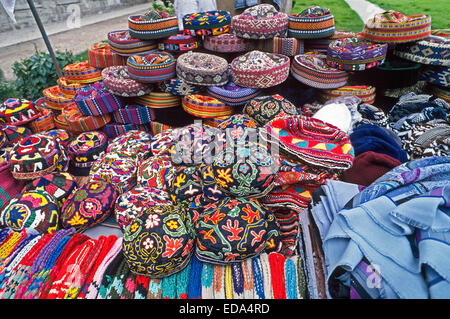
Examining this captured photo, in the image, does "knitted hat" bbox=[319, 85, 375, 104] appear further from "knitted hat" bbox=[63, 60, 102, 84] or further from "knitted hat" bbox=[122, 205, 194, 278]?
"knitted hat" bbox=[63, 60, 102, 84]

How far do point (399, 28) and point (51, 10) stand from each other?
8135 millimetres

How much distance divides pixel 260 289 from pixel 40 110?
2.84m

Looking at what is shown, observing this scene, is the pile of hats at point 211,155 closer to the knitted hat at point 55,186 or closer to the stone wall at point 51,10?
the knitted hat at point 55,186

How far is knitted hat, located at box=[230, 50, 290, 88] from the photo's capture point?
198 centimetres

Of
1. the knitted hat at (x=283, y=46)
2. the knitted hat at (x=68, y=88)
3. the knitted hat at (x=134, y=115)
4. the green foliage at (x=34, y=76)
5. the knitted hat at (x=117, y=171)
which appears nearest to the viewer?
the knitted hat at (x=117, y=171)

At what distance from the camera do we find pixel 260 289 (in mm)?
953

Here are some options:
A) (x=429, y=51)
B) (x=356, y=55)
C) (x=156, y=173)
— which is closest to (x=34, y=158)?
(x=156, y=173)

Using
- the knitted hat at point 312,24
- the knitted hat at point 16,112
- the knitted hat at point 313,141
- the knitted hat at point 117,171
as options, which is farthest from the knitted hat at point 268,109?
the knitted hat at point 16,112

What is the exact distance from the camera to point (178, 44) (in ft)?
7.64

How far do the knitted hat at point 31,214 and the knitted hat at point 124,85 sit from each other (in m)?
1.02

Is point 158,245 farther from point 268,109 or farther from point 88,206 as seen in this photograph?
point 268,109

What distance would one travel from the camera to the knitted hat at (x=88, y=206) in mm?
1485
